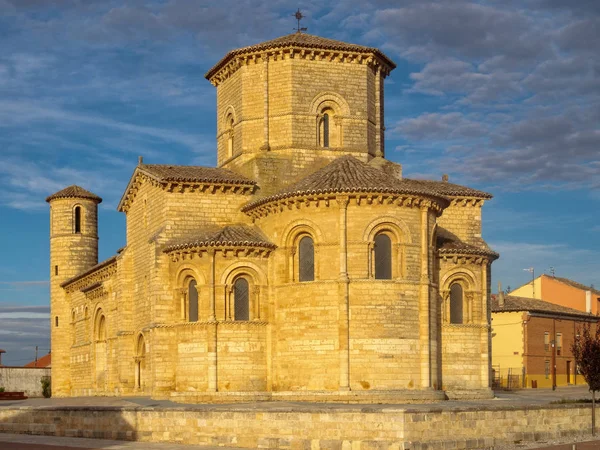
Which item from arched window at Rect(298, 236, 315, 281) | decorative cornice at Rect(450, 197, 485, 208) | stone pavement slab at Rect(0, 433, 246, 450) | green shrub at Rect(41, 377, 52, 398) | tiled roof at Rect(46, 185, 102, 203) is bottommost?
green shrub at Rect(41, 377, 52, 398)

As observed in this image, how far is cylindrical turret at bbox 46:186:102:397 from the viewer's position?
169 feet

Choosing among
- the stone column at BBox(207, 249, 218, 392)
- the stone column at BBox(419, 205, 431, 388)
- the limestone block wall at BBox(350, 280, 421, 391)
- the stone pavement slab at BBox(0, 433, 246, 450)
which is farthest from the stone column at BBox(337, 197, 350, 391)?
the stone pavement slab at BBox(0, 433, 246, 450)

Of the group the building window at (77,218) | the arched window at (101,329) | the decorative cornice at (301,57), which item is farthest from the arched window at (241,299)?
the building window at (77,218)

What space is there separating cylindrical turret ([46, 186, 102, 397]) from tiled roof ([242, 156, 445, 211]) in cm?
2296

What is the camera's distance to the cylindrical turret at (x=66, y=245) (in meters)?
51.4

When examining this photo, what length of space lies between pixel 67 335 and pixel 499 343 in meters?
24.2

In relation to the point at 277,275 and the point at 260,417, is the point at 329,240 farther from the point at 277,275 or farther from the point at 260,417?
the point at 260,417

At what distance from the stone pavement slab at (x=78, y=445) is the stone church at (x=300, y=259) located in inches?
232

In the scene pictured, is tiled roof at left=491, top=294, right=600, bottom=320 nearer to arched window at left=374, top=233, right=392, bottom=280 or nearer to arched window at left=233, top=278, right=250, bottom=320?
arched window at left=374, top=233, right=392, bottom=280

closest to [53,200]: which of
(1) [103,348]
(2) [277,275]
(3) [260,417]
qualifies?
(1) [103,348]

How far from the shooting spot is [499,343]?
53094 mm

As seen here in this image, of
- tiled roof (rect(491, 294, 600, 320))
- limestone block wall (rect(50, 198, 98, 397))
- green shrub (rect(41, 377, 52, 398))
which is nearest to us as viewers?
limestone block wall (rect(50, 198, 98, 397))

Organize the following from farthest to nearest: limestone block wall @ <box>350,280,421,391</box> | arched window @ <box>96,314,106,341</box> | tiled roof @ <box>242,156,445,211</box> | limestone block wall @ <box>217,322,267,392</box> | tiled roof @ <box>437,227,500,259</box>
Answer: arched window @ <box>96,314,106,341</box> < tiled roof @ <box>437,227,500,259</box> < limestone block wall @ <box>217,322,267,392</box> < tiled roof @ <box>242,156,445,211</box> < limestone block wall @ <box>350,280,421,391</box>

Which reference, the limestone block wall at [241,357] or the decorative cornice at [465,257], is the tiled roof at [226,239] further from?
the decorative cornice at [465,257]
